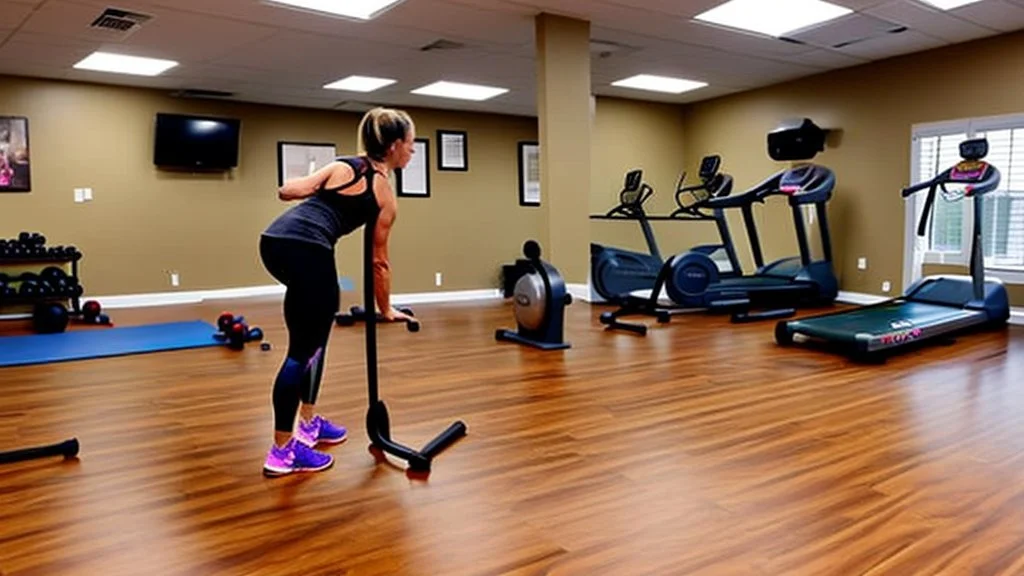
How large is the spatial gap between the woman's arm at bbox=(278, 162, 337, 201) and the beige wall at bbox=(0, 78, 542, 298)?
268 inches

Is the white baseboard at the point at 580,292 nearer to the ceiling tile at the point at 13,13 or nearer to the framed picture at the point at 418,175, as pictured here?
the framed picture at the point at 418,175

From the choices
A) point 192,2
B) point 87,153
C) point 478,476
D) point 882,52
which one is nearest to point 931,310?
point 882,52

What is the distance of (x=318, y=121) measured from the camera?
9.50 metres

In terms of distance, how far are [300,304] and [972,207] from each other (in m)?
6.72

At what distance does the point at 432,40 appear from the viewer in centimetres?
647

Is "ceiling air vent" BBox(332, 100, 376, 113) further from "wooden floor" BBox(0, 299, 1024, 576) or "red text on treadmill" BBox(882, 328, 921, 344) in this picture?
"red text on treadmill" BBox(882, 328, 921, 344)

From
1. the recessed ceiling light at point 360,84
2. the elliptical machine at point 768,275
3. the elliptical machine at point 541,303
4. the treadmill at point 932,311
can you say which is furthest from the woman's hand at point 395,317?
the recessed ceiling light at point 360,84

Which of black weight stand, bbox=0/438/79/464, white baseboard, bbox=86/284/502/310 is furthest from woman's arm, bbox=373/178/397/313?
white baseboard, bbox=86/284/502/310

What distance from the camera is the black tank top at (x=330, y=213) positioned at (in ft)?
8.13

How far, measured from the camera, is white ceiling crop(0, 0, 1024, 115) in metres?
5.61

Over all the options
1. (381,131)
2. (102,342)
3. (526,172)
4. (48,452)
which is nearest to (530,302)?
(381,131)

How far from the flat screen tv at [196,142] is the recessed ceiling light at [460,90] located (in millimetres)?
2278

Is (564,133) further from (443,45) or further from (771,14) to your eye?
(771,14)

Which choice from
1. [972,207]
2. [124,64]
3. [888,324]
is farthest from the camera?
[124,64]
